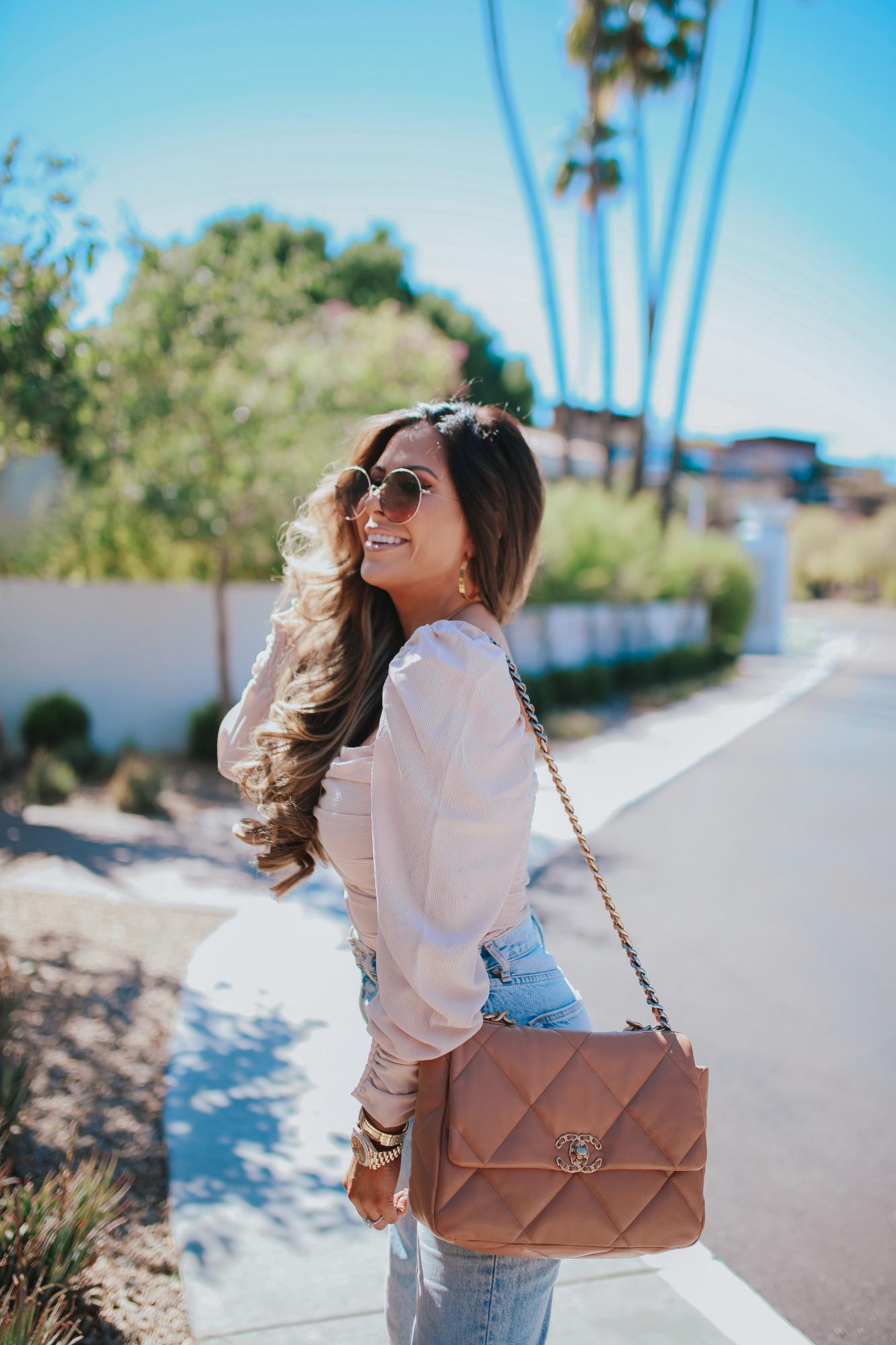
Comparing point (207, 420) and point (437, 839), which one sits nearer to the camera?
point (437, 839)

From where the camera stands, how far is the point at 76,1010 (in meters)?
3.71

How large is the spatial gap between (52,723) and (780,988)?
704cm

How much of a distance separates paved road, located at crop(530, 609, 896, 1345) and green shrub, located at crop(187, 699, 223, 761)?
4152 millimetres

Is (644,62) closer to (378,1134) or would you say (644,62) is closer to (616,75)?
(616,75)

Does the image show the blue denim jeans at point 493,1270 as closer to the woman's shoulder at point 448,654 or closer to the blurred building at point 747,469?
the woman's shoulder at point 448,654

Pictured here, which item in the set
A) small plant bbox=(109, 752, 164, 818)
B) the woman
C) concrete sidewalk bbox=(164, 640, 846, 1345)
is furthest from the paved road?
small plant bbox=(109, 752, 164, 818)

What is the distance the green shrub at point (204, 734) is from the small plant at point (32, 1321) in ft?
24.2

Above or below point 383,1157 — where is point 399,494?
above

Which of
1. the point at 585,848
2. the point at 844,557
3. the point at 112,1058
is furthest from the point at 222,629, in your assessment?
the point at 844,557

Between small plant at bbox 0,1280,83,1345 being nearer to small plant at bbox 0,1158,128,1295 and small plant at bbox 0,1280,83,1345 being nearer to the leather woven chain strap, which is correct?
small plant at bbox 0,1158,128,1295


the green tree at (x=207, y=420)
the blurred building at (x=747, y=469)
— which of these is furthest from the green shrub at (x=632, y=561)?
the blurred building at (x=747, y=469)

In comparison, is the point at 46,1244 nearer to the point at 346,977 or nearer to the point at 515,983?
the point at 515,983

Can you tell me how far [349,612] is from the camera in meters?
1.89

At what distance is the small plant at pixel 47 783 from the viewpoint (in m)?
7.32
